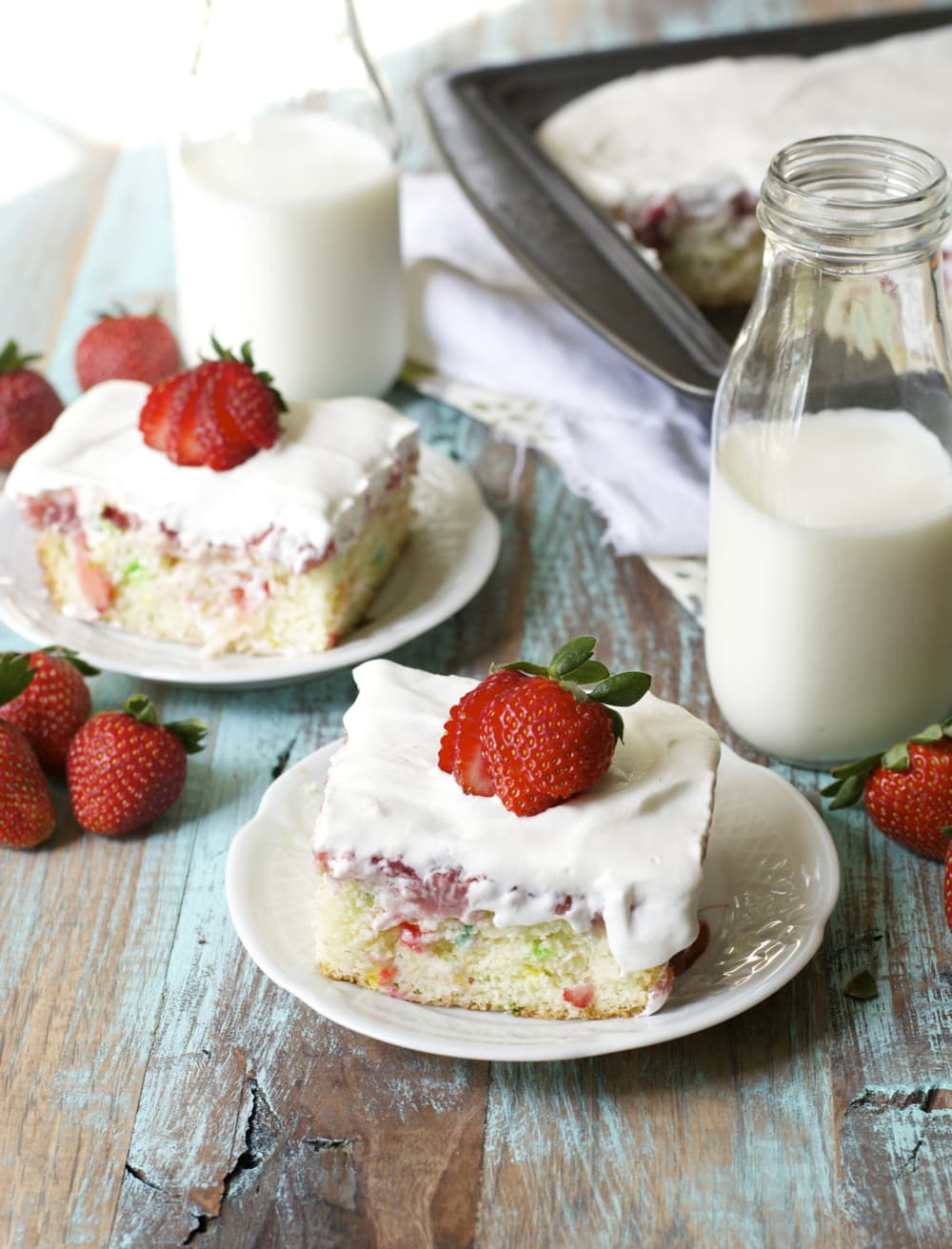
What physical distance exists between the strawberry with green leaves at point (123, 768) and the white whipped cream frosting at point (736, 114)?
49.0 inches

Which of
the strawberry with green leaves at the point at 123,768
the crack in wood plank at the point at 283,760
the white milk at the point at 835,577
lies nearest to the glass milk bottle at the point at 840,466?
the white milk at the point at 835,577

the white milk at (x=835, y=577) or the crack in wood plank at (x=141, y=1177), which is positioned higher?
the white milk at (x=835, y=577)

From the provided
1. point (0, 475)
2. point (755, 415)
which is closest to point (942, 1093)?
point (755, 415)

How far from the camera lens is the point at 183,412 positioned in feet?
5.74

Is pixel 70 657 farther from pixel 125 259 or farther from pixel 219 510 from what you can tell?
pixel 125 259

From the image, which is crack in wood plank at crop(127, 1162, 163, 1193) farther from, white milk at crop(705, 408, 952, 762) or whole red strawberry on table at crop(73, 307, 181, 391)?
whole red strawberry on table at crop(73, 307, 181, 391)

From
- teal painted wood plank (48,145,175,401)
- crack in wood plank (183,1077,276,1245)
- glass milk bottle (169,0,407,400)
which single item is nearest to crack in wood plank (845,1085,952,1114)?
crack in wood plank (183,1077,276,1245)

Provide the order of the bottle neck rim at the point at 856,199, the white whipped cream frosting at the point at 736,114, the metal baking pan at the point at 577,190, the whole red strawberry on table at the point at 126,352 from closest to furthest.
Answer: the bottle neck rim at the point at 856,199, the metal baking pan at the point at 577,190, the whole red strawberry on table at the point at 126,352, the white whipped cream frosting at the point at 736,114

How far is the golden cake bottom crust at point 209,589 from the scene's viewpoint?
5.80 ft

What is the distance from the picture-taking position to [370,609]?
6.18 ft

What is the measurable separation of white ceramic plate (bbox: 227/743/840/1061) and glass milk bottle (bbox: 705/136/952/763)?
0.46 feet

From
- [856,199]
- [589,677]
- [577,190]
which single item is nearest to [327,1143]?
[589,677]

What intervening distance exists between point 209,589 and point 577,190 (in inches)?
36.1

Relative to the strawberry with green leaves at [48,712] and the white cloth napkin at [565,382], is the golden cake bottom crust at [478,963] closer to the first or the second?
the strawberry with green leaves at [48,712]
